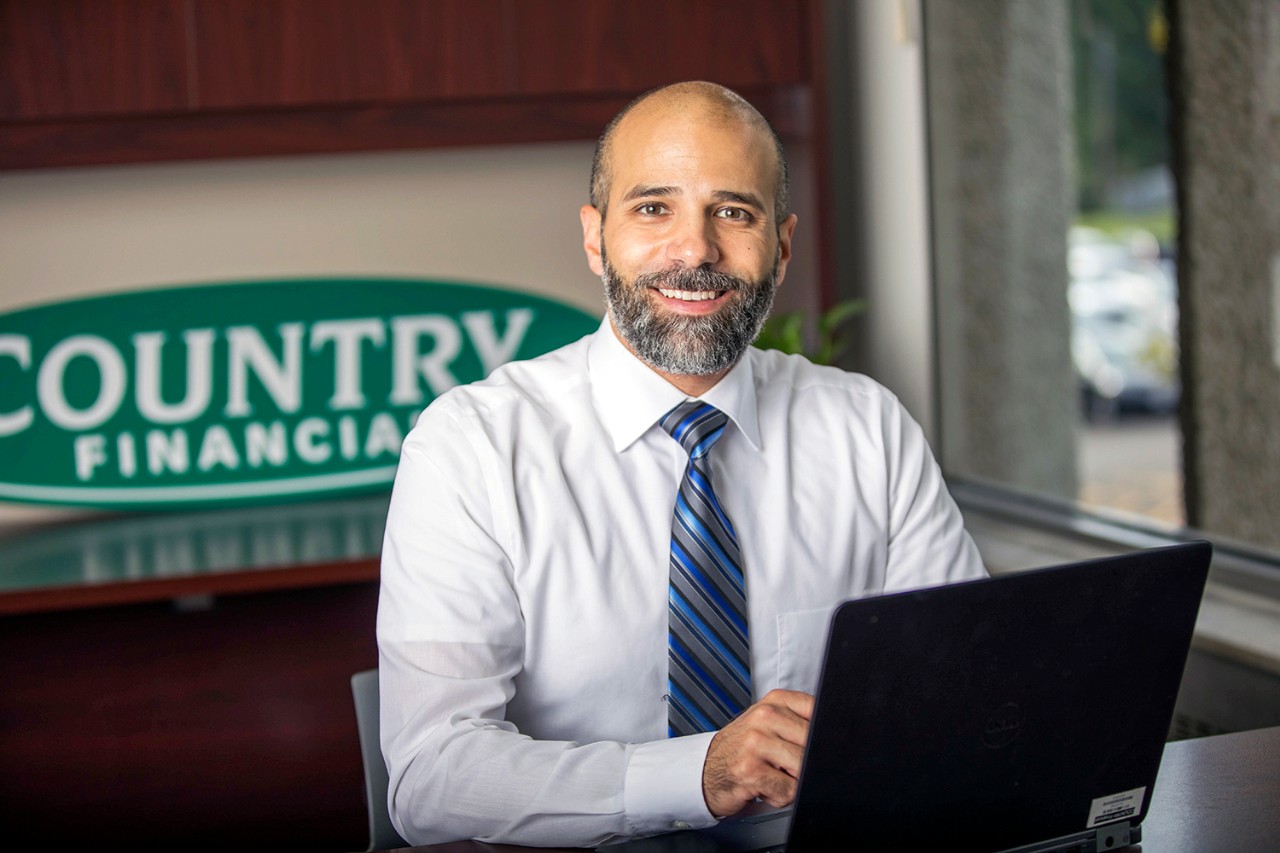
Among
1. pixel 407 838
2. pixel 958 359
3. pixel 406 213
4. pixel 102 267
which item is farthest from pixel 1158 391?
pixel 407 838

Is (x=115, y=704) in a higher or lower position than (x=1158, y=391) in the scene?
lower

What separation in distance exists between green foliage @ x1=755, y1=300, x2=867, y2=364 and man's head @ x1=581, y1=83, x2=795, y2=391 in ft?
4.04

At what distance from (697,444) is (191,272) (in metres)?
1.94

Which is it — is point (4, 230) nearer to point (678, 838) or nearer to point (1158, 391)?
point (678, 838)

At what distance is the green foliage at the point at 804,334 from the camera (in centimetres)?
293

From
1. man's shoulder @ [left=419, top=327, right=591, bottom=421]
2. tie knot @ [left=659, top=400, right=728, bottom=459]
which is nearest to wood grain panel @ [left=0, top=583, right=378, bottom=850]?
man's shoulder @ [left=419, top=327, right=591, bottom=421]

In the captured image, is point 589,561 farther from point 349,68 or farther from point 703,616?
point 349,68

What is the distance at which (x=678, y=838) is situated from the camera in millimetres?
1160

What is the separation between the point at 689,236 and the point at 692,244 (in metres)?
0.01

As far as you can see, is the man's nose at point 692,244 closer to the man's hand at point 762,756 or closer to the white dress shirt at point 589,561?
the white dress shirt at point 589,561

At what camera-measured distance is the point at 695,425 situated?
1.63 metres

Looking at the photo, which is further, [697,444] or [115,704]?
[115,704]

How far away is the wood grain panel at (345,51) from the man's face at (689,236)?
52.7 inches

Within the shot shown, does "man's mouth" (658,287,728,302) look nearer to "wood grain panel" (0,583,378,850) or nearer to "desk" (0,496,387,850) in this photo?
"desk" (0,496,387,850)
